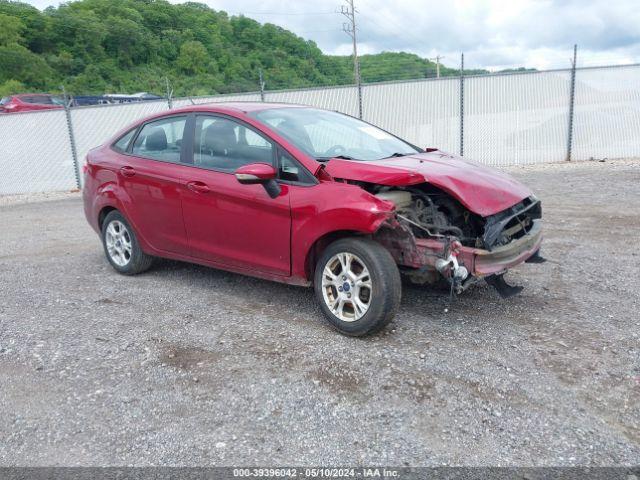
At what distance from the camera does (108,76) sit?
187 feet

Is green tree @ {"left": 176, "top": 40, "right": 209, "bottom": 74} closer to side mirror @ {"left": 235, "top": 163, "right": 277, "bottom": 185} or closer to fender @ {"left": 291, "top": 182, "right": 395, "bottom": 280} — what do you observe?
side mirror @ {"left": 235, "top": 163, "right": 277, "bottom": 185}

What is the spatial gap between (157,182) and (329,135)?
1617mm

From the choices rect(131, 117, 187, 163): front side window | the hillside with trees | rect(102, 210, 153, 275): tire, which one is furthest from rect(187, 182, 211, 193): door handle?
the hillside with trees

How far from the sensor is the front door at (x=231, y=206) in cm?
447

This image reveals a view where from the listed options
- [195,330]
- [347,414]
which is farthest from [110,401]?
[347,414]

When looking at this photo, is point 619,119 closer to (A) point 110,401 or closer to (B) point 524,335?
(B) point 524,335

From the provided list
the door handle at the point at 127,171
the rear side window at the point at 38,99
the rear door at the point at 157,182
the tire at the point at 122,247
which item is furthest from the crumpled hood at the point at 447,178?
the rear side window at the point at 38,99

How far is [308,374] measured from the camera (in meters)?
3.62

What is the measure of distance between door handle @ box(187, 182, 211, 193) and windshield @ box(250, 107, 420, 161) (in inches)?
28.0

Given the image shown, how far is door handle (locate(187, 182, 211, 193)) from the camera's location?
15.8ft

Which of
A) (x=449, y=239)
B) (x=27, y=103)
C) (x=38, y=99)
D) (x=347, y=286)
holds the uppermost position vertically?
(x=38, y=99)

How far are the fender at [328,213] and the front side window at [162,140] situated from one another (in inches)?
59.7

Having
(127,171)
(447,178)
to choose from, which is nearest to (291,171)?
(447,178)

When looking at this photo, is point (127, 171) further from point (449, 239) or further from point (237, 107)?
point (449, 239)
